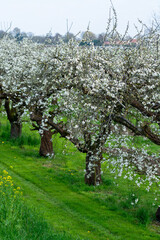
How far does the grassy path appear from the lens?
11742 millimetres

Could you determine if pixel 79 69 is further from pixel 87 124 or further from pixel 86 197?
pixel 86 197

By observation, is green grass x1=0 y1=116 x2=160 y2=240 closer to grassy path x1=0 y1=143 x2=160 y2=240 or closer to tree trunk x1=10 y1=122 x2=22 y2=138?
A: grassy path x1=0 y1=143 x2=160 y2=240

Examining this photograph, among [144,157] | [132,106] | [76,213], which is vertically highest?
[132,106]

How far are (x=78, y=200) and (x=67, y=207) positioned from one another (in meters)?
1.01

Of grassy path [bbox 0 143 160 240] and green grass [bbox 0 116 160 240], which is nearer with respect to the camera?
grassy path [bbox 0 143 160 240]

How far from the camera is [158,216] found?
13195 millimetres

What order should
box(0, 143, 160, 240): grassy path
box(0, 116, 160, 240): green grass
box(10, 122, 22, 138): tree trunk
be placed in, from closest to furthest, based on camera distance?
box(0, 143, 160, 240): grassy path
box(0, 116, 160, 240): green grass
box(10, 122, 22, 138): tree trunk

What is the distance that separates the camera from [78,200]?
1495 centimetres

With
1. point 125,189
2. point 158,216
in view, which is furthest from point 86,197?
point 158,216

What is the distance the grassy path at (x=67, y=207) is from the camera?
11742 millimetres

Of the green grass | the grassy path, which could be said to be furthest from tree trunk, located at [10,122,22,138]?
the grassy path

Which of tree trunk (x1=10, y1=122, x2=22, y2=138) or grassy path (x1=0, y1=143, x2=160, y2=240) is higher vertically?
tree trunk (x1=10, y1=122, x2=22, y2=138)

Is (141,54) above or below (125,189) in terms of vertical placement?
above

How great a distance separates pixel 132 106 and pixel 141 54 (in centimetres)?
209
